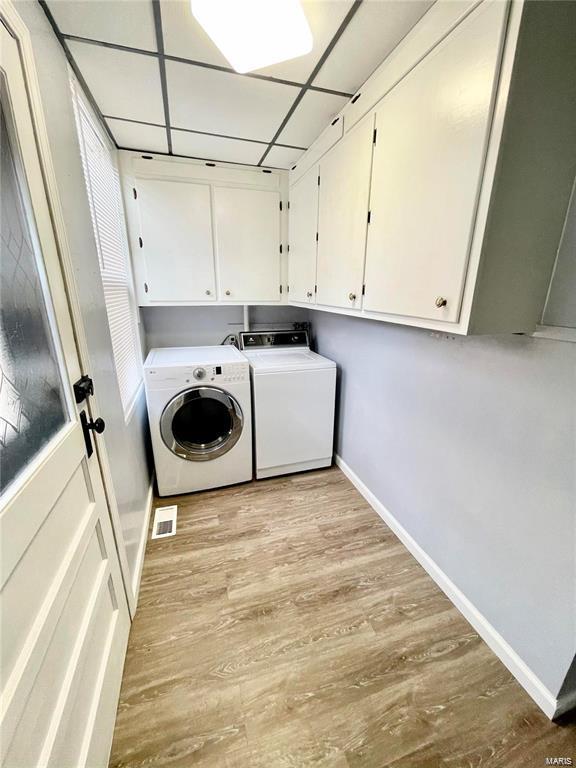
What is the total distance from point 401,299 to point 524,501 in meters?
0.89

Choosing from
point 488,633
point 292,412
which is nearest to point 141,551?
point 292,412

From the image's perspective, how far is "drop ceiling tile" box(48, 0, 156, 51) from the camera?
0.94 metres

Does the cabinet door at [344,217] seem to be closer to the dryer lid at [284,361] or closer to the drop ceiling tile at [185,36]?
the dryer lid at [284,361]

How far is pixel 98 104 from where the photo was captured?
1442mm

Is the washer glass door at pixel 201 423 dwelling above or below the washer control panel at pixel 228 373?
below

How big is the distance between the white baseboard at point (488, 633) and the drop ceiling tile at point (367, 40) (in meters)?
2.27

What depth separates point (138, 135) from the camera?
68.5 inches

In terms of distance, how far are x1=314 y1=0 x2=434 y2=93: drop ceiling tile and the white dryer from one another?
152cm

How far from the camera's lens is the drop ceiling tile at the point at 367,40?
95 cm

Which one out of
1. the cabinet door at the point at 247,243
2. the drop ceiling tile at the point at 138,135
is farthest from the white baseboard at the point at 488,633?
the drop ceiling tile at the point at 138,135

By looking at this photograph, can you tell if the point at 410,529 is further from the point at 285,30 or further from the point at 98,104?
the point at 98,104

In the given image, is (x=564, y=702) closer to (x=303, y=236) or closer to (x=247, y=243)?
(x=303, y=236)

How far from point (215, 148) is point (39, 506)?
2183 mm

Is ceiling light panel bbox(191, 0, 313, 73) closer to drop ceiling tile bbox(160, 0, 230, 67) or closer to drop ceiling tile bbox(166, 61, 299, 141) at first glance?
drop ceiling tile bbox(160, 0, 230, 67)
